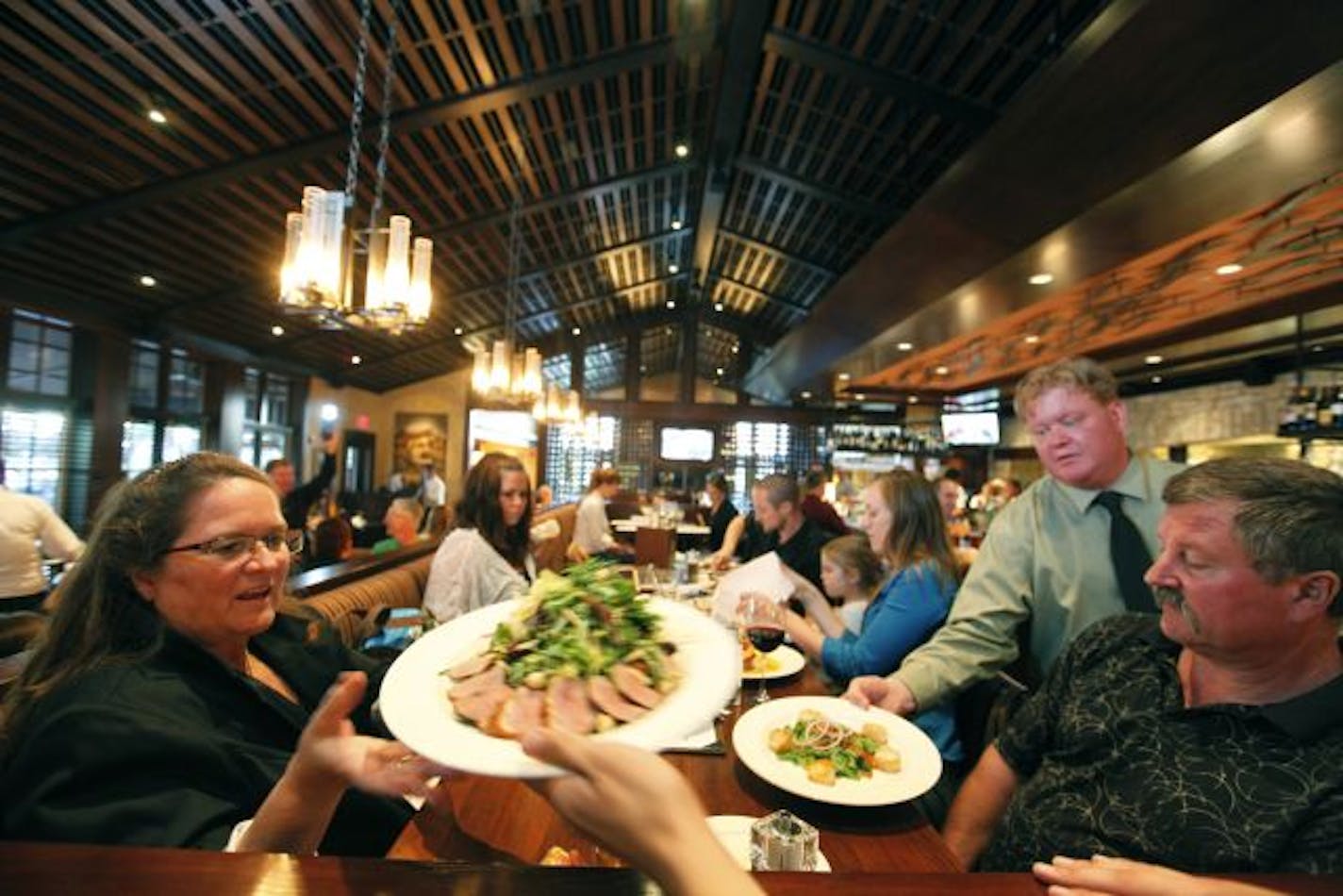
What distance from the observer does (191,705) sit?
99 cm

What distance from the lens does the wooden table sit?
43.4 inches

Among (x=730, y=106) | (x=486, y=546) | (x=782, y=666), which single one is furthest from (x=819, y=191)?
(x=782, y=666)

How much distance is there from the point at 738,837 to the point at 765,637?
0.67 meters

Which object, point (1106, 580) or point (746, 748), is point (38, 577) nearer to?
point (746, 748)

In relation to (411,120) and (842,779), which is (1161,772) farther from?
(411,120)

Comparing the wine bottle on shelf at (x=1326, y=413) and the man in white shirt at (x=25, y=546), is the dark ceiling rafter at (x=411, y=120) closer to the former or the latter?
the man in white shirt at (x=25, y=546)

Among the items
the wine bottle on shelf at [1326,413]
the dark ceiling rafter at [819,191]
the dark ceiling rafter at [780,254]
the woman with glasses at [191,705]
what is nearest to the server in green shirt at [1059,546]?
the woman with glasses at [191,705]

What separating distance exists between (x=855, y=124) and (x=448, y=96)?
3438 mm

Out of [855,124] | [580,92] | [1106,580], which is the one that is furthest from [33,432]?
[1106,580]

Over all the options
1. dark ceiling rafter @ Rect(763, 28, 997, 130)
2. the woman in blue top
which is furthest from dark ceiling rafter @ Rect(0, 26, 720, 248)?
the woman in blue top

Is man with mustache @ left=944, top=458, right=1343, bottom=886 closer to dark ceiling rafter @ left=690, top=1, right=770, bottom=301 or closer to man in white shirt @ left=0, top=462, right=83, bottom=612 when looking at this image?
dark ceiling rafter @ left=690, top=1, right=770, bottom=301

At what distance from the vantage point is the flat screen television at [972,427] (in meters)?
8.69

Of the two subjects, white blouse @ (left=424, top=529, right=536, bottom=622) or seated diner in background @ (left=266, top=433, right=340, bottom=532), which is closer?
white blouse @ (left=424, top=529, right=536, bottom=622)

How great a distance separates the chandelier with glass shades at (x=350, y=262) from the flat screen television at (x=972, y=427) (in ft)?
25.8
